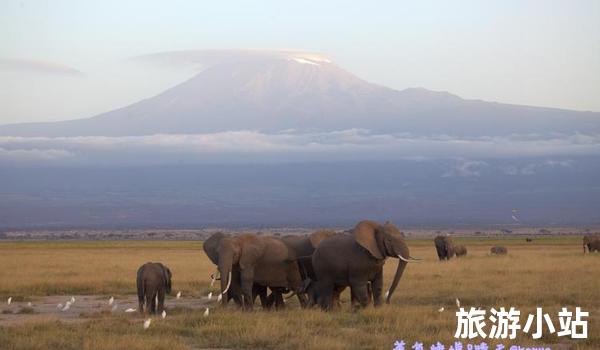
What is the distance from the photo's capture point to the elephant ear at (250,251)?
72.4ft

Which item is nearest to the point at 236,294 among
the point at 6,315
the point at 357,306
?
the point at 357,306

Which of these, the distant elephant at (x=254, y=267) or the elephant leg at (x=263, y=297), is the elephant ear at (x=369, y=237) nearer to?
the distant elephant at (x=254, y=267)

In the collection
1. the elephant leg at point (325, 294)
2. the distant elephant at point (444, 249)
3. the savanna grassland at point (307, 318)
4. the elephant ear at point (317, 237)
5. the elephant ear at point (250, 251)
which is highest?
the elephant ear at point (317, 237)

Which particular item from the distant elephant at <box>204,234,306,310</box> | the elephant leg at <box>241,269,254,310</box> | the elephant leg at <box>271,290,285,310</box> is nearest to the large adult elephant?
the distant elephant at <box>204,234,306,310</box>

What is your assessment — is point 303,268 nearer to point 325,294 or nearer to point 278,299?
point 278,299

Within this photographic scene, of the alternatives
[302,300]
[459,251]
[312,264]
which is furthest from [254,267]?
[459,251]

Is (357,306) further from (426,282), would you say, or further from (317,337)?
(426,282)

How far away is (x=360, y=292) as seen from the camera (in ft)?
68.4

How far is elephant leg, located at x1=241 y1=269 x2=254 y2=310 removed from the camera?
2172 centimetres

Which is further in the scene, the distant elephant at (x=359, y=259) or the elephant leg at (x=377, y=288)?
the elephant leg at (x=377, y=288)

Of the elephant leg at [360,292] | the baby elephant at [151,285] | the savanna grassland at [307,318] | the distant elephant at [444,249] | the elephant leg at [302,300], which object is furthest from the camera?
the distant elephant at [444,249]

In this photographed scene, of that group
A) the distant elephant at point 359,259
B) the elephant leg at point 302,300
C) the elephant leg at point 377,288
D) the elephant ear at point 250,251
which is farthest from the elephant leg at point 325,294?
the elephant ear at point 250,251

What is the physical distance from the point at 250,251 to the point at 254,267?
0.34m

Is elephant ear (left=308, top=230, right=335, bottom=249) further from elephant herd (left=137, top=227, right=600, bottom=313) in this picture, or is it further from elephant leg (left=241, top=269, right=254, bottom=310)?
elephant leg (left=241, top=269, right=254, bottom=310)
